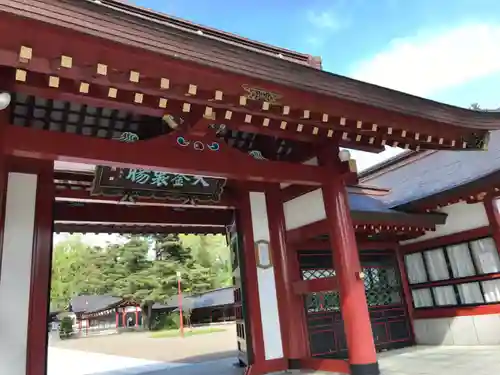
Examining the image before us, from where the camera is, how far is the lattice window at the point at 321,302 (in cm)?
651

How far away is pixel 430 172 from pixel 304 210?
3590 mm

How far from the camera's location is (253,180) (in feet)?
16.4

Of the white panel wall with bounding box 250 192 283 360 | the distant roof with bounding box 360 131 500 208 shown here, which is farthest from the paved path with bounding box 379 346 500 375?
the distant roof with bounding box 360 131 500 208

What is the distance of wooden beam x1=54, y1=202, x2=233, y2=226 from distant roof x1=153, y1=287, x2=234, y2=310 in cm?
1518

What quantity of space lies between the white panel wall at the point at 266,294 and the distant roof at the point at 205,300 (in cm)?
1612

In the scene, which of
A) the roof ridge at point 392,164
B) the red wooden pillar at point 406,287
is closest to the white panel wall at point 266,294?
the red wooden pillar at point 406,287

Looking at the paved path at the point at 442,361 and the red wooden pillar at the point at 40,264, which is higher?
the red wooden pillar at the point at 40,264

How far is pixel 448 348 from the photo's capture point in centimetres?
673

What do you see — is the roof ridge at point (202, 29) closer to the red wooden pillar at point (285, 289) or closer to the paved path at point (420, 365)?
the red wooden pillar at point (285, 289)

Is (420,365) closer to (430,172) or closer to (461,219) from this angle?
(461,219)

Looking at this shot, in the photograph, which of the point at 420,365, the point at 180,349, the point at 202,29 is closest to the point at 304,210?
the point at 420,365

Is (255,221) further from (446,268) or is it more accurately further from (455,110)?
(446,268)

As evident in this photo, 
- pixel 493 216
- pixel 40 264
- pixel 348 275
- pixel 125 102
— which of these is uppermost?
pixel 125 102

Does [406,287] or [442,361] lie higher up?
[406,287]
